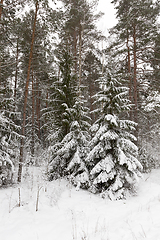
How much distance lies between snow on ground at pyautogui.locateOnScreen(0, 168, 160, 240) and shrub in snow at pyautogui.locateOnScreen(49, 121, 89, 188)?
31.1 inches

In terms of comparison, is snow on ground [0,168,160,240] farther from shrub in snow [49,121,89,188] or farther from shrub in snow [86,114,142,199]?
shrub in snow [49,121,89,188]

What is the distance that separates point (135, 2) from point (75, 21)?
4.63 m

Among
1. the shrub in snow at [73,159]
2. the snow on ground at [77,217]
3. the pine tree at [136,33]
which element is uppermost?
the pine tree at [136,33]

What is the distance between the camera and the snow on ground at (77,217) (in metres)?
3.75

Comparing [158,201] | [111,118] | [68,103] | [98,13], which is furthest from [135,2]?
[158,201]

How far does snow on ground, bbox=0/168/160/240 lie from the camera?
375 centimetres

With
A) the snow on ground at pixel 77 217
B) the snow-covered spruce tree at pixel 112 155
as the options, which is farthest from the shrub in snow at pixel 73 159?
the snow on ground at pixel 77 217

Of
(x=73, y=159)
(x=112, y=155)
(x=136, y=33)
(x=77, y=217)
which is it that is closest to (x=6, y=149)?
(x=73, y=159)

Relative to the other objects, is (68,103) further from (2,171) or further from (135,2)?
(135,2)

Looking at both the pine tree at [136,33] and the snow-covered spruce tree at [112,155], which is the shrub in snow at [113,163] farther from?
the pine tree at [136,33]

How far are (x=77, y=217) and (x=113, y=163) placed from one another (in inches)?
107

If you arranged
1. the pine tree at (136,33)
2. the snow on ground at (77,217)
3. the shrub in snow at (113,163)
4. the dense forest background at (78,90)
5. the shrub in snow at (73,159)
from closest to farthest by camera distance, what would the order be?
1. the snow on ground at (77,217)
2. the shrub in snow at (113,163)
3. the dense forest background at (78,90)
4. the shrub in snow at (73,159)
5. the pine tree at (136,33)

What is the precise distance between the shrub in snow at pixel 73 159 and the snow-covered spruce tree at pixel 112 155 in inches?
20.2

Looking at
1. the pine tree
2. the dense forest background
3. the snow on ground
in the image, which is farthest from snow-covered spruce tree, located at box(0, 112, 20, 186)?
the pine tree
